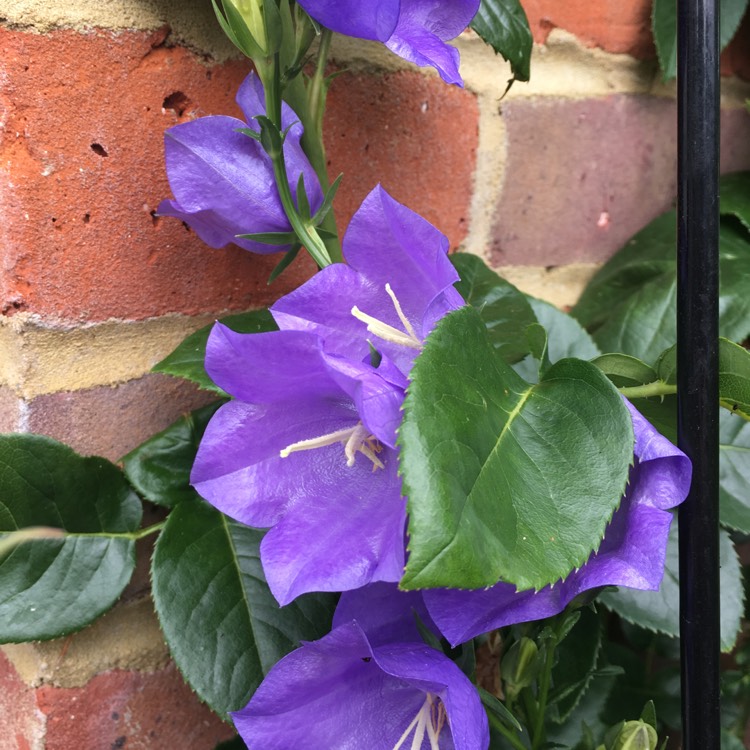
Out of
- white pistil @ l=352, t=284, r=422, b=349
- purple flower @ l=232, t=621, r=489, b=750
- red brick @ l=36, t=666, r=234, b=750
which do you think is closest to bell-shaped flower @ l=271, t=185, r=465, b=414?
white pistil @ l=352, t=284, r=422, b=349

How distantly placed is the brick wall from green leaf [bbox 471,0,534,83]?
72mm

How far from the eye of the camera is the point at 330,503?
316 mm

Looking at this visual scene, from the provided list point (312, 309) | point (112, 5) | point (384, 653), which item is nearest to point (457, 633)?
point (384, 653)

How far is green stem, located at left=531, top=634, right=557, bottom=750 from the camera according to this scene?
1.10 ft

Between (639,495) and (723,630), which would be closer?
(639,495)

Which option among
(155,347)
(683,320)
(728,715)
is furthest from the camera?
(728,715)

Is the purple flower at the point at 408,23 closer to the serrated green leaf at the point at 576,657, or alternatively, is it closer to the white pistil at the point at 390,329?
the white pistil at the point at 390,329

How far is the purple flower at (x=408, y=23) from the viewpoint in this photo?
11.8 inches

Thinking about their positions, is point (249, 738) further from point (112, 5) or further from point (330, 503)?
point (112, 5)

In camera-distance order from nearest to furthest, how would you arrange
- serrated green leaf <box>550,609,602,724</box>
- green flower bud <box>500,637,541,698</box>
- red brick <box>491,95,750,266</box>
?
green flower bud <box>500,637,541,698</box>, serrated green leaf <box>550,609,602,724</box>, red brick <box>491,95,750,266</box>

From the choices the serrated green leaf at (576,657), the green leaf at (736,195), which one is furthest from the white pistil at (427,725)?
the green leaf at (736,195)

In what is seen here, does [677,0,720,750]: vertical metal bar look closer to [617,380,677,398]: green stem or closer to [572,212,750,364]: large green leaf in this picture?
[617,380,677,398]: green stem

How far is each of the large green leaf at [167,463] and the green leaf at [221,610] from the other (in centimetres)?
1

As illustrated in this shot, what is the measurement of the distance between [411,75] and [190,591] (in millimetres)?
301
